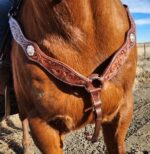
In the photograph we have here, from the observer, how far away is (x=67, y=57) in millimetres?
2414

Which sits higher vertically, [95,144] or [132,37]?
[132,37]

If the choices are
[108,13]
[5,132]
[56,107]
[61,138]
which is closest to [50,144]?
[61,138]

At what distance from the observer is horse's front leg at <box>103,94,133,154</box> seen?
2.85 m

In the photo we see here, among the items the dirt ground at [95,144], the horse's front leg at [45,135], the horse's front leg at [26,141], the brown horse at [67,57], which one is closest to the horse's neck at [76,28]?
the brown horse at [67,57]

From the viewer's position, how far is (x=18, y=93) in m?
2.84

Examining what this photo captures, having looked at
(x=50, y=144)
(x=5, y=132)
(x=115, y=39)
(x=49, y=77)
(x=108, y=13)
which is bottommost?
(x=5, y=132)

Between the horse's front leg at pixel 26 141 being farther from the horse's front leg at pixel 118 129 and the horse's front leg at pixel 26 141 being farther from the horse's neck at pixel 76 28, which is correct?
the horse's neck at pixel 76 28

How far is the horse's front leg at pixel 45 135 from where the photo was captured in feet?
8.58

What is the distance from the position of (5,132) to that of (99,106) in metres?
5.59

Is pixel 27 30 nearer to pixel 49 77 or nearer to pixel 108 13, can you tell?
pixel 49 77

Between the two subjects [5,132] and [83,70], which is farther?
[5,132]

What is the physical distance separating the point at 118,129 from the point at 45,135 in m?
0.58

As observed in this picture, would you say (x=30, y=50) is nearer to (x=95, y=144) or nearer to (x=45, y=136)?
(x=45, y=136)

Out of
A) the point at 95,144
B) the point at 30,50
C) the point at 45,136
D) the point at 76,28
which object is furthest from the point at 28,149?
the point at 76,28
